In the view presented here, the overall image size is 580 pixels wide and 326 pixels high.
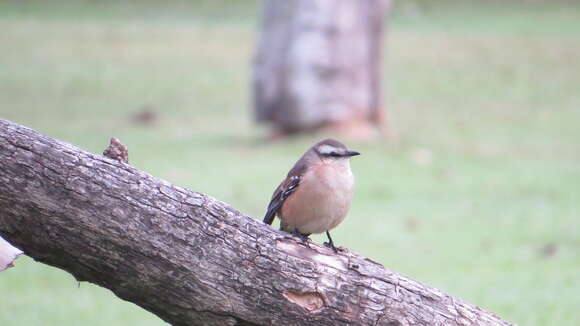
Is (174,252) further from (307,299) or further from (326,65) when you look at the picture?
(326,65)

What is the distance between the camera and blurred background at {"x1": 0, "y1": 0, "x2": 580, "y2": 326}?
9.20 m

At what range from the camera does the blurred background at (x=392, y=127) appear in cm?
920

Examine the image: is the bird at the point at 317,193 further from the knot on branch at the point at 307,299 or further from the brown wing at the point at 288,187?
the knot on branch at the point at 307,299

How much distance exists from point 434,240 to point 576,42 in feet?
39.7

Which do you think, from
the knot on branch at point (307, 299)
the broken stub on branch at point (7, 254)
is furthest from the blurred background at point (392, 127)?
the broken stub on branch at point (7, 254)

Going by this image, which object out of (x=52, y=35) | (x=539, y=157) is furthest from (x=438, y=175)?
(x=52, y=35)

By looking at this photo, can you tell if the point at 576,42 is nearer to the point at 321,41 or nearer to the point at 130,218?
the point at 321,41

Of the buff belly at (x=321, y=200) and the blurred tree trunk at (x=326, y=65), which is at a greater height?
the blurred tree trunk at (x=326, y=65)

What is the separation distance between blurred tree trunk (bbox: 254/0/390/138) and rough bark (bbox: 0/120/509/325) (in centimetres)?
964

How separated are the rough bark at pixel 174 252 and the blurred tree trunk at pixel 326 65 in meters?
9.64

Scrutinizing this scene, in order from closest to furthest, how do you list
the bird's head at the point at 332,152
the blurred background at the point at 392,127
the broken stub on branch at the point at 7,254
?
the broken stub on branch at the point at 7,254, the bird's head at the point at 332,152, the blurred background at the point at 392,127

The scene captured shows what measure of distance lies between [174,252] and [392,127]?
1142 centimetres

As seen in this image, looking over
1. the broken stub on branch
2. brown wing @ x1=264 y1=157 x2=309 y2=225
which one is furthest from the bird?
the broken stub on branch

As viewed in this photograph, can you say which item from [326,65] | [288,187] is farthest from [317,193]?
[326,65]
